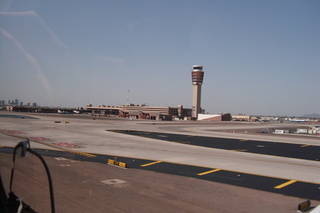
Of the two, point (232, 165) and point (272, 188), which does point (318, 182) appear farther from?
point (232, 165)

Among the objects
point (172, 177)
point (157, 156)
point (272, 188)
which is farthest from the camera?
point (157, 156)

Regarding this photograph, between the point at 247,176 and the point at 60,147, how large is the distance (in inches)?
591

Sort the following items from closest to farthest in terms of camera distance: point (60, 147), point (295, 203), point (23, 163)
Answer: point (23, 163) → point (295, 203) → point (60, 147)

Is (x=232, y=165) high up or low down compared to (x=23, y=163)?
A: down

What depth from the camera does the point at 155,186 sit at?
12.3 m

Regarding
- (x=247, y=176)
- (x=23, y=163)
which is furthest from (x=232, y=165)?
(x=23, y=163)

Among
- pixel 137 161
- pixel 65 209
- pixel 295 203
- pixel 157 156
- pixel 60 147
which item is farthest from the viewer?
pixel 60 147

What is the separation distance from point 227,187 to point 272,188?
2311 millimetres

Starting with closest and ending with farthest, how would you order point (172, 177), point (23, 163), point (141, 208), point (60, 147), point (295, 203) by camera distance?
point (23, 163) → point (141, 208) → point (295, 203) → point (172, 177) → point (60, 147)

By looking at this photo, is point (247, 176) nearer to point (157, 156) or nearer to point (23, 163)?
point (157, 156)

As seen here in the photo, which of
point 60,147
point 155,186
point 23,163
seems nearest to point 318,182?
point 155,186

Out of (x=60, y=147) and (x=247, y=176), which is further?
(x=60, y=147)

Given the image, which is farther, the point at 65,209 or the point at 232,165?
the point at 232,165

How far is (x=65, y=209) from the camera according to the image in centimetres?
866
